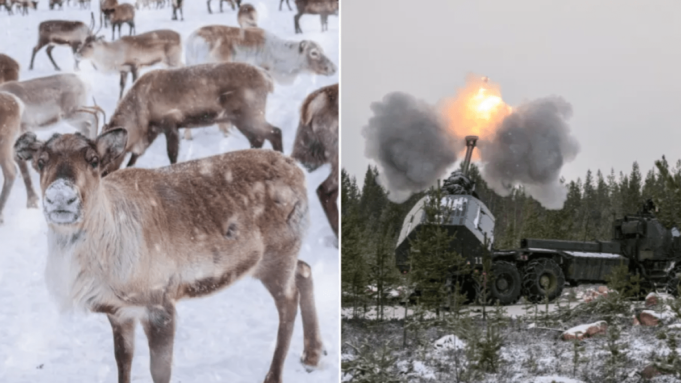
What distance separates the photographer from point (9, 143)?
325 centimetres

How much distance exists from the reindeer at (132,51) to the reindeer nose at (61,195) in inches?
20.2

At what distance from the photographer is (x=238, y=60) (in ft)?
11.3

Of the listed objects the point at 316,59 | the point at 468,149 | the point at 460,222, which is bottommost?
the point at 460,222

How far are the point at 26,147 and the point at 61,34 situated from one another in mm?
564

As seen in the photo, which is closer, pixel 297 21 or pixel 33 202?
Result: pixel 33 202

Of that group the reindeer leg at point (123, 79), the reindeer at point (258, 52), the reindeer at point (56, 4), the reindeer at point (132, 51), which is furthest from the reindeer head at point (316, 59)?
the reindeer at point (56, 4)

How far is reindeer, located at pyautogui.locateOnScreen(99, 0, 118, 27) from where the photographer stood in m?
3.26

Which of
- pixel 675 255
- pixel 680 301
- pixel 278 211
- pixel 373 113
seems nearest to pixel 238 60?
pixel 278 211

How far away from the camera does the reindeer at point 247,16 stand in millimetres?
3369

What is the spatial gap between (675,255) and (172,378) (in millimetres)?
3659

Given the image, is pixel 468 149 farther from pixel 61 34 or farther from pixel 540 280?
pixel 61 34

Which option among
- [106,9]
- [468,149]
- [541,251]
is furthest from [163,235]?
[541,251]

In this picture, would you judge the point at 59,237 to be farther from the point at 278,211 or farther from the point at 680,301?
the point at 680,301

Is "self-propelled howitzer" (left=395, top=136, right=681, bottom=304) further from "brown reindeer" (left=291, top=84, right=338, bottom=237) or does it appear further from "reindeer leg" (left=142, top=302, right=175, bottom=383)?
"reindeer leg" (left=142, top=302, right=175, bottom=383)
